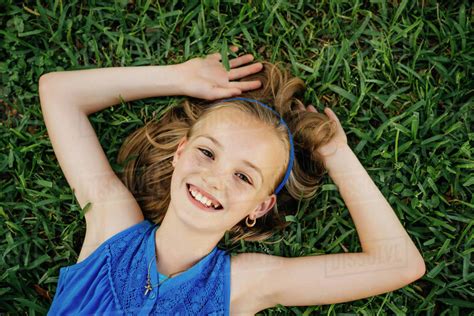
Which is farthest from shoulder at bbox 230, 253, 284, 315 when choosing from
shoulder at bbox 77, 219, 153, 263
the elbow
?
the elbow

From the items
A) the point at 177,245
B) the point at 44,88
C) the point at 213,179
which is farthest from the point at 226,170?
the point at 44,88

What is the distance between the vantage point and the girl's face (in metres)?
2.40

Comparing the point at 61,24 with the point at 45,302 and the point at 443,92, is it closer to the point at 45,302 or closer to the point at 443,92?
the point at 45,302

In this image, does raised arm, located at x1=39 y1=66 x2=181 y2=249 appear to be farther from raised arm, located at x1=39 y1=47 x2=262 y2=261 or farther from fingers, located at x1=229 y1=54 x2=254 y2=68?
fingers, located at x1=229 y1=54 x2=254 y2=68

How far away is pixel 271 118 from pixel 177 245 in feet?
2.25

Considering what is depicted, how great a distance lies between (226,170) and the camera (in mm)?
2402

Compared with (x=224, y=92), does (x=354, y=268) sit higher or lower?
lower

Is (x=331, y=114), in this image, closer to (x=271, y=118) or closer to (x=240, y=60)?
(x=271, y=118)

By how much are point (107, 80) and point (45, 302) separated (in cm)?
107

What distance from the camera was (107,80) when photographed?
273 centimetres

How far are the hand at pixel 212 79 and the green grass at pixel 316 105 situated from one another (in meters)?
0.11

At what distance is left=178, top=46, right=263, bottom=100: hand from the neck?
0.57 m

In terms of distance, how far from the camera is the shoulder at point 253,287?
101 inches

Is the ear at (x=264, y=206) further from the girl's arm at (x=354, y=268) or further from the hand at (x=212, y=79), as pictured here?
the hand at (x=212, y=79)
